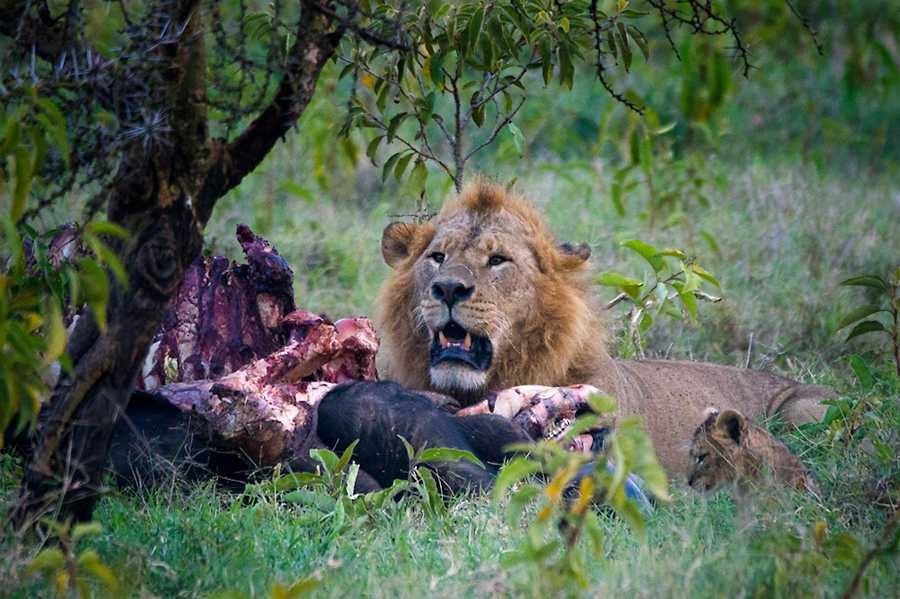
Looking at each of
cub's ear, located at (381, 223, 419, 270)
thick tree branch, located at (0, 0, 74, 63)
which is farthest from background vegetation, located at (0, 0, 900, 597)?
thick tree branch, located at (0, 0, 74, 63)

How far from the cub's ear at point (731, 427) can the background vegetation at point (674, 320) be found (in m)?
0.21

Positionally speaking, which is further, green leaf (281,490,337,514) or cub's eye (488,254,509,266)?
cub's eye (488,254,509,266)

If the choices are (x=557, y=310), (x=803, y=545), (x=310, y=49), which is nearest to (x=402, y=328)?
(x=557, y=310)

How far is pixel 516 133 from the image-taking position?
4.20 metres

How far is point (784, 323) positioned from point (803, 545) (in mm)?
3756

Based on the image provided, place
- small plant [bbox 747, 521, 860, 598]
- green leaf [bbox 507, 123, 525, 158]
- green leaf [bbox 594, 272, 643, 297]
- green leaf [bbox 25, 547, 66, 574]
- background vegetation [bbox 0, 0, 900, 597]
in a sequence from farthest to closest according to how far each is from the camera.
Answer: green leaf [bbox 507, 123, 525, 158] → green leaf [bbox 594, 272, 643, 297] → background vegetation [bbox 0, 0, 900, 597] → small plant [bbox 747, 521, 860, 598] → green leaf [bbox 25, 547, 66, 574]

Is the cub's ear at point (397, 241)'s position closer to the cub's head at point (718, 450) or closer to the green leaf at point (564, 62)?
the green leaf at point (564, 62)

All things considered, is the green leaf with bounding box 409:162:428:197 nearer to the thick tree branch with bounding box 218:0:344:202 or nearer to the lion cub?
the thick tree branch with bounding box 218:0:344:202

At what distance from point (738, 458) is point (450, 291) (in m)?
1.22

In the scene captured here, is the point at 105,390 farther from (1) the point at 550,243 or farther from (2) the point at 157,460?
(1) the point at 550,243

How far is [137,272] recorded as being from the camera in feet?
7.88

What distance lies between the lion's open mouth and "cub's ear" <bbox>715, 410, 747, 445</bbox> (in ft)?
3.20

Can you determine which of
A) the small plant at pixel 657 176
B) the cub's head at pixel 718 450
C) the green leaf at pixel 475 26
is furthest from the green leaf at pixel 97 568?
the small plant at pixel 657 176

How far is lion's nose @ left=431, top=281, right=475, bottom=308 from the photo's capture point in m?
3.44
